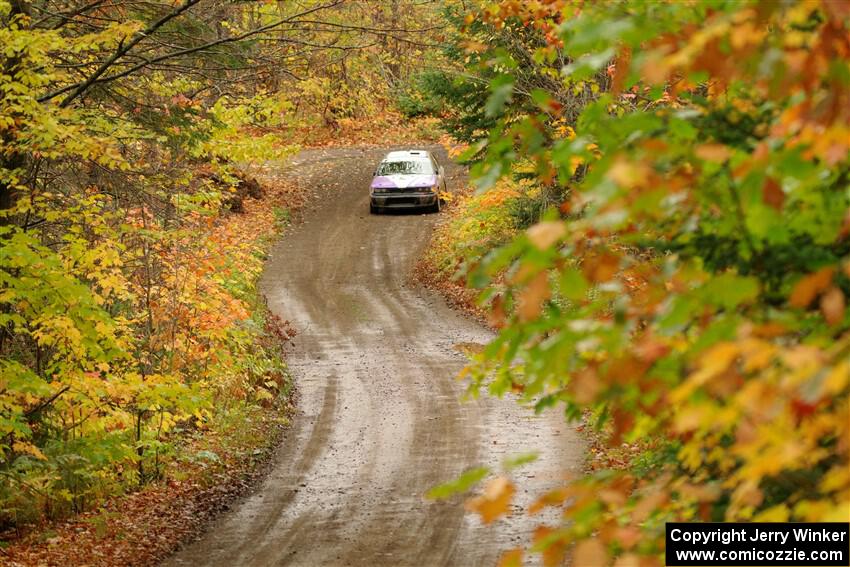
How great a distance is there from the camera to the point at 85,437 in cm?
1094

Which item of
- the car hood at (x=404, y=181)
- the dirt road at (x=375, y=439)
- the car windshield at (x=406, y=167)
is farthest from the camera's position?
the car windshield at (x=406, y=167)

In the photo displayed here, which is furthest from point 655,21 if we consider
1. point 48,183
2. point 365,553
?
point 48,183

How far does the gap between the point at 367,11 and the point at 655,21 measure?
1396 inches

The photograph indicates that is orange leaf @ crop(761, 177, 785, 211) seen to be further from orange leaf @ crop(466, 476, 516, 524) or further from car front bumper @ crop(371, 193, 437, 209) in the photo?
car front bumper @ crop(371, 193, 437, 209)

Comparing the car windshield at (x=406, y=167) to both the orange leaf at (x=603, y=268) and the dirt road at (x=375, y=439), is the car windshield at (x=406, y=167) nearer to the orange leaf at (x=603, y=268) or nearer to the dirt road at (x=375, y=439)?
the dirt road at (x=375, y=439)

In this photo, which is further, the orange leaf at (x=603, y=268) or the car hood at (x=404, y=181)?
the car hood at (x=404, y=181)

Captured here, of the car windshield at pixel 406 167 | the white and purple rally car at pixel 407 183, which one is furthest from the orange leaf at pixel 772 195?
the car windshield at pixel 406 167

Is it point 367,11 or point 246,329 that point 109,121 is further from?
point 367,11

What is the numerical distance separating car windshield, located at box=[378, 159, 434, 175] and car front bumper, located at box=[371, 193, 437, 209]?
2.47 ft

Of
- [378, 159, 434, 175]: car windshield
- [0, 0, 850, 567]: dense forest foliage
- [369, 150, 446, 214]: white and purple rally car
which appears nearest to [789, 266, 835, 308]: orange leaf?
[0, 0, 850, 567]: dense forest foliage

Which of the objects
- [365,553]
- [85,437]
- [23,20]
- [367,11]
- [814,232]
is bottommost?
[365,553]

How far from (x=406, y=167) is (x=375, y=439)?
1853cm

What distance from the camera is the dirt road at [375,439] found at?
9.78m

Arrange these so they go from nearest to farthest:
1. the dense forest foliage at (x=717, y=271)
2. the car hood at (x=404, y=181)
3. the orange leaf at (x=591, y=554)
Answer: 1. the dense forest foliage at (x=717, y=271)
2. the orange leaf at (x=591, y=554)
3. the car hood at (x=404, y=181)
